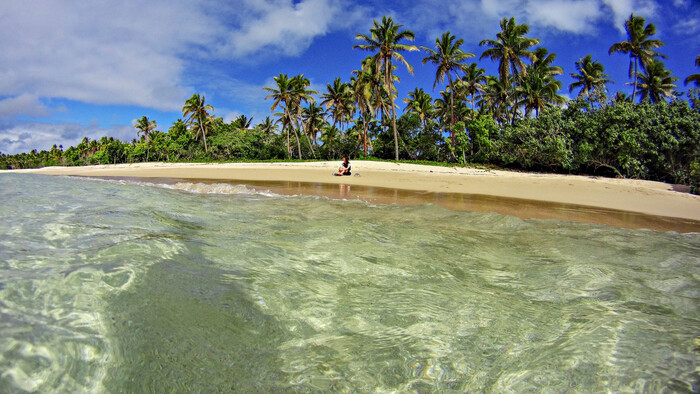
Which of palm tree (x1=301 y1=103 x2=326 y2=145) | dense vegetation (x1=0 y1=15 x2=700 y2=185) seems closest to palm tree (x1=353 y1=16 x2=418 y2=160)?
dense vegetation (x1=0 y1=15 x2=700 y2=185)

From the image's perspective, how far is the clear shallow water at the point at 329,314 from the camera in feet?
4.95

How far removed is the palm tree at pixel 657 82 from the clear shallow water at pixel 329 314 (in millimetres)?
38048

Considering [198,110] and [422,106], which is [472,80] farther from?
[198,110]

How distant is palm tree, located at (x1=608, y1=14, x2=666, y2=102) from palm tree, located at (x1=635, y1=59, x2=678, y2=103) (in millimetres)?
1481

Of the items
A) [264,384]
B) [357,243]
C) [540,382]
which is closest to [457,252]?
[357,243]

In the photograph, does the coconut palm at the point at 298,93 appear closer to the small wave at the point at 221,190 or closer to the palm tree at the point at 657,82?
the small wave at the point at 221,190

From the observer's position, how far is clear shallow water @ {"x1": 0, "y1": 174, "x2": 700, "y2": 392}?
1510 mm

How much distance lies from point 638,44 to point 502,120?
12.3 m

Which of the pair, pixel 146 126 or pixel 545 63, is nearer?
pixel 545 63

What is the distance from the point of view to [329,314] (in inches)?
85.0

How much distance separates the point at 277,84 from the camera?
34.9m

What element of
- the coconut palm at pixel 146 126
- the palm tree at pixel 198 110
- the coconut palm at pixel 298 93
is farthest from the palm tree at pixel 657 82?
the coconut palm at pixel 146 126

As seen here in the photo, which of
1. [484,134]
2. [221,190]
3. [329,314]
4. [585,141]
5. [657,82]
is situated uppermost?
[657,82]

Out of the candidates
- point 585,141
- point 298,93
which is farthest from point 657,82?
point 298,93
